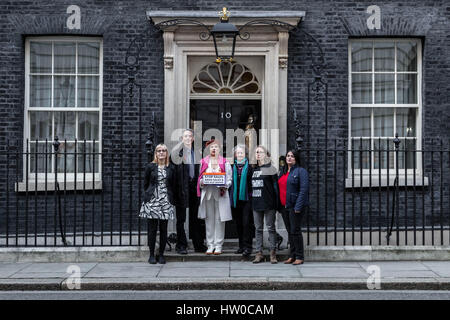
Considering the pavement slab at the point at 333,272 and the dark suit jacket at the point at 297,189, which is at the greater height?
the dark suit jacket at the point at 297,189

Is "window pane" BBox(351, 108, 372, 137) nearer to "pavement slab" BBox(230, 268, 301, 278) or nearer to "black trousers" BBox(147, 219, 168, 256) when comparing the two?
"pavement slab" BBox(230, 268, 301, 278)

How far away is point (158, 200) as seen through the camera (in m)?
9.21

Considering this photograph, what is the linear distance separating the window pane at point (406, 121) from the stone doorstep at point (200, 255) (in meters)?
2.58

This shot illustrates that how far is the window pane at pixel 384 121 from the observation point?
37.0 ft

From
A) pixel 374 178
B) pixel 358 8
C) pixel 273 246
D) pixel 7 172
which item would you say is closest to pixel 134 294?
pixel 273 246

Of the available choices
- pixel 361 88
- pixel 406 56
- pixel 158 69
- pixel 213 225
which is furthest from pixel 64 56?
pixel 406 56

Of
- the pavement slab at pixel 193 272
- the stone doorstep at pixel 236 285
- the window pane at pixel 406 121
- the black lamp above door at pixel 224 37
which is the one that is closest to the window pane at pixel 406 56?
the window pane at pixel 406 121

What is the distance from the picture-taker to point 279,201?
30.8 ft

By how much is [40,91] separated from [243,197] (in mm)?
4420

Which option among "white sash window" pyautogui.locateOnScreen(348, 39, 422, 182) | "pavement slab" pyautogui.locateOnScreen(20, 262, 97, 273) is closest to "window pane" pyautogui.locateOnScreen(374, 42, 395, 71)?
"white sash window" pyautogui.locateOnScreen(348, 39, 422, 182)

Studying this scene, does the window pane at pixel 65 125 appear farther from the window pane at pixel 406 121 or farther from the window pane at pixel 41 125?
the window pane at pixel 406 121

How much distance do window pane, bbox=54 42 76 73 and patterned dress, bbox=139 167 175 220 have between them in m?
3.21

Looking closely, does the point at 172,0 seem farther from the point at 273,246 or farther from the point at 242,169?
the point at 273,246

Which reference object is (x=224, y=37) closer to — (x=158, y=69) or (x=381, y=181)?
(x=158, y=69)
